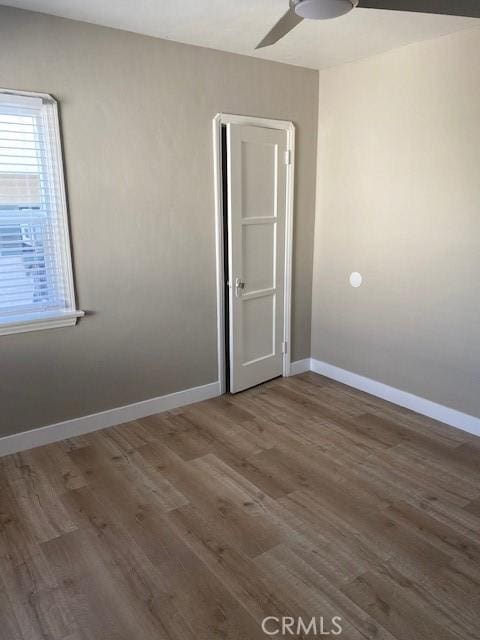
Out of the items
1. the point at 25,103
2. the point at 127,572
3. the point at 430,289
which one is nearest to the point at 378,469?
the point at 430,289

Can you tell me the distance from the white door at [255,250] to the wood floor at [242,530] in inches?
27.3

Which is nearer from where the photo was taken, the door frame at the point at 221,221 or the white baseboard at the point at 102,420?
the white baseboard at the point at 102,420

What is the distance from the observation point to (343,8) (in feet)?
6.18

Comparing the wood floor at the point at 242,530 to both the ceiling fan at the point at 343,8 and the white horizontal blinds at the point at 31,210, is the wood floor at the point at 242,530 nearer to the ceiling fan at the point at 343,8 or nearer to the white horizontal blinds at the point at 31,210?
the white horizontal blinds at the point at 31,210

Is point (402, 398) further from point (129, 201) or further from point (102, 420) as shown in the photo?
point (129, 201)

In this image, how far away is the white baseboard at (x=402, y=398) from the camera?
326cm

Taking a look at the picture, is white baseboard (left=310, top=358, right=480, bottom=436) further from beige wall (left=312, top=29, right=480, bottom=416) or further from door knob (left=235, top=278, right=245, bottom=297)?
door knob (left=235, top=278, right=245, bottom=297)

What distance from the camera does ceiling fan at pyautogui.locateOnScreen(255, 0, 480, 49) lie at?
73.4 inches

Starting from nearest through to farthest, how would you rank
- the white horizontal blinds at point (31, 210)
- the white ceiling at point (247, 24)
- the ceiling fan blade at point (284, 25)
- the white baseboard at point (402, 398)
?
the ceiling fan blade at point (284, 25)
the white ceiling at point (247, 24)
the white horizontal blinds at point (31, 210)
the white baseboard at point (402, 398)

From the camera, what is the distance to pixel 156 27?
285cm

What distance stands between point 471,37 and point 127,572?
137 inches

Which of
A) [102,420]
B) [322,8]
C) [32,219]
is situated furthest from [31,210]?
[322,8]

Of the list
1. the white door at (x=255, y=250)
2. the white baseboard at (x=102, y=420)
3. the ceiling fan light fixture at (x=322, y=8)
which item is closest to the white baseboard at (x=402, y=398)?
the white door at (x=255, y=250)

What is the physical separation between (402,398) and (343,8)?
2.69m
